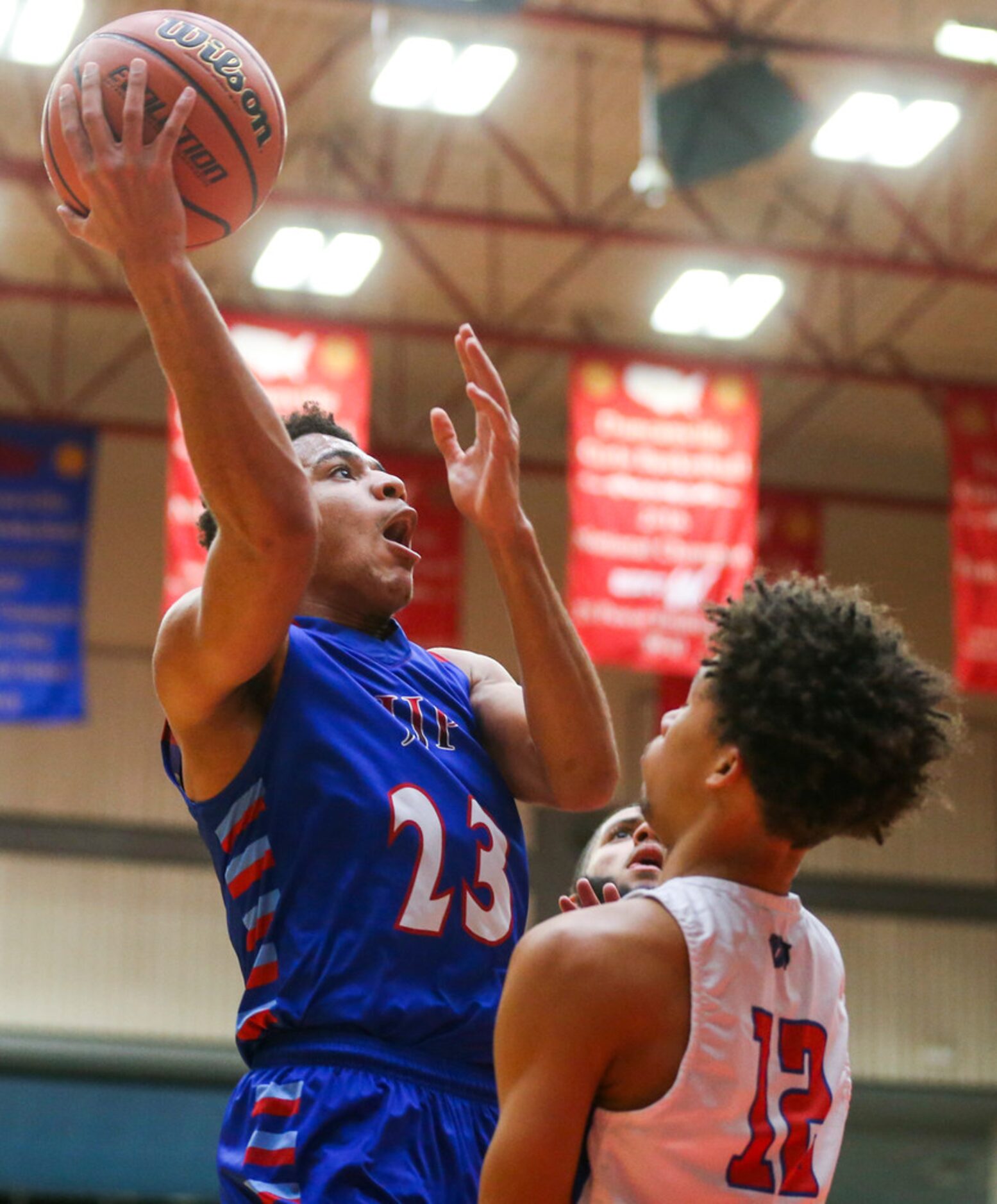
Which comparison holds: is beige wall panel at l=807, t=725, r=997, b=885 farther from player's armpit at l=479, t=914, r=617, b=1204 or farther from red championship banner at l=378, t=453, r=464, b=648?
player's armpit at l=479, t=914, r=617, b=1204

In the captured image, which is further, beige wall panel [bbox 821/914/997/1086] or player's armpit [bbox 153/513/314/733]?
beige wall panel [bbox 821/914/997/1086]

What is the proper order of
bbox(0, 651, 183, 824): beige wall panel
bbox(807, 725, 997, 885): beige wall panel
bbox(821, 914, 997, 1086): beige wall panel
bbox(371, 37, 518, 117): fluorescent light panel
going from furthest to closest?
bbox(807, 725, 997, 885): beige wall panel < bbox(821, 914, 997, 1086): beige wall panel < bbox(0, 651, 183, 824): beige wall panel < bbox(371, 37, 518, 117): fluorescent light panel

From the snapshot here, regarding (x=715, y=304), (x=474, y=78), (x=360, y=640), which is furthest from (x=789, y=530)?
(x=360, y=640)

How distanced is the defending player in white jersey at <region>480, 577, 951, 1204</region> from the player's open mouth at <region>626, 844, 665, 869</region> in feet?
3.34

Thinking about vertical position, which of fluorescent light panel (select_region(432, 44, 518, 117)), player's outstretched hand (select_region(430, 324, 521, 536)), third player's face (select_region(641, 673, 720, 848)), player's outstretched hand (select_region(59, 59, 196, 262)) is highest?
fluorescent light panel (select_region(432, 44, 518, 117))

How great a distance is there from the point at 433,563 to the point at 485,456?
37.3ft

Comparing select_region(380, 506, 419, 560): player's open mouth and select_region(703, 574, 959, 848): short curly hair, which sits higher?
select_region(380, 506, 419, 560): player's open mouth

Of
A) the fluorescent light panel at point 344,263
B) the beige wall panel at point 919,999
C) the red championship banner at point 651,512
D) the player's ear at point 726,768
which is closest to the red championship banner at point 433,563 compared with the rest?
the fluorescent light panel at point 344,263

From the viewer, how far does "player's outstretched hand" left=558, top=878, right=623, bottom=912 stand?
2.96 metres

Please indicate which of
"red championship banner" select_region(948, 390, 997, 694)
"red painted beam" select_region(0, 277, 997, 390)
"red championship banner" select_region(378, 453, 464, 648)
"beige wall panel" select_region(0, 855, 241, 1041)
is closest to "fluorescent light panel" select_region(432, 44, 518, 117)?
"red painted beam" select_region(0, 277, 997, 390)

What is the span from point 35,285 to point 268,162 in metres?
11.5

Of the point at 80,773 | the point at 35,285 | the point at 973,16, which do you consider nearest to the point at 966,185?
the point at 973,16

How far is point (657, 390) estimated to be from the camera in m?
11.9

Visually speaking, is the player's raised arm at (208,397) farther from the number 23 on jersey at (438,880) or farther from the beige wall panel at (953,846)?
the beige wall panel at (953,846)
